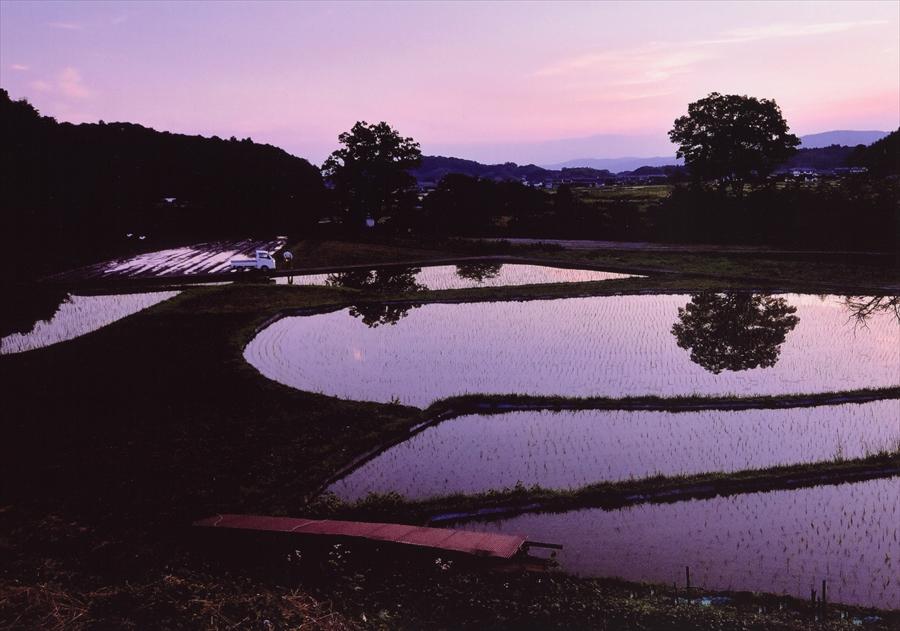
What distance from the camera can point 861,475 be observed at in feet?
41.7

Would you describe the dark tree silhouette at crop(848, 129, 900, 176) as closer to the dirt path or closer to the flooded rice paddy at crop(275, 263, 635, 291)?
the dirt path

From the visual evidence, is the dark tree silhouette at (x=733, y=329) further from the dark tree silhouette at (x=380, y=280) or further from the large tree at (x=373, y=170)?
the large tree at (x=373, y=170)

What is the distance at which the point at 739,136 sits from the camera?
5459cm

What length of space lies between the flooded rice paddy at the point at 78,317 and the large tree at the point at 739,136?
146 ft

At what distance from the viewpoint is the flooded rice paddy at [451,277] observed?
34.5 meters

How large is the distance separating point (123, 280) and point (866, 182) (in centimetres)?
4606

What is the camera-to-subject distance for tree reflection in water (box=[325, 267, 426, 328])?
27.4 metres

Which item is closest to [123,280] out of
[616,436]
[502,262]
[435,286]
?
[435,286]

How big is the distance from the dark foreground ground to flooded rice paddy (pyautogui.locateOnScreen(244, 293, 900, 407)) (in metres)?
2.27

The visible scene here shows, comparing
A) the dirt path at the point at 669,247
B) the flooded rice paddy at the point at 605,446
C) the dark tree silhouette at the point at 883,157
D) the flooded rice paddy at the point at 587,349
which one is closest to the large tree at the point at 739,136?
the dirt path at the point at 669,247

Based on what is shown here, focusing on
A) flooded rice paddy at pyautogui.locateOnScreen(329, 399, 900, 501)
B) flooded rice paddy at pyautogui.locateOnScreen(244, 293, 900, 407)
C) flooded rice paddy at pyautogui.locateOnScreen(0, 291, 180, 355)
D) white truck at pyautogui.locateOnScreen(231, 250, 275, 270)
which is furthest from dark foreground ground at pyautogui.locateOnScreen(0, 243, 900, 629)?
white truck at pyautogui.locateOnScreen(231, 250, 275, 270)

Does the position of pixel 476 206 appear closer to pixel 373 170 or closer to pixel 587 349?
pixel 373 170

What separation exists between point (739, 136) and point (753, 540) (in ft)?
169

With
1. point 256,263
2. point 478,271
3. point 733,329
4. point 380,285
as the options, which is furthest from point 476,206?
point 733,329
